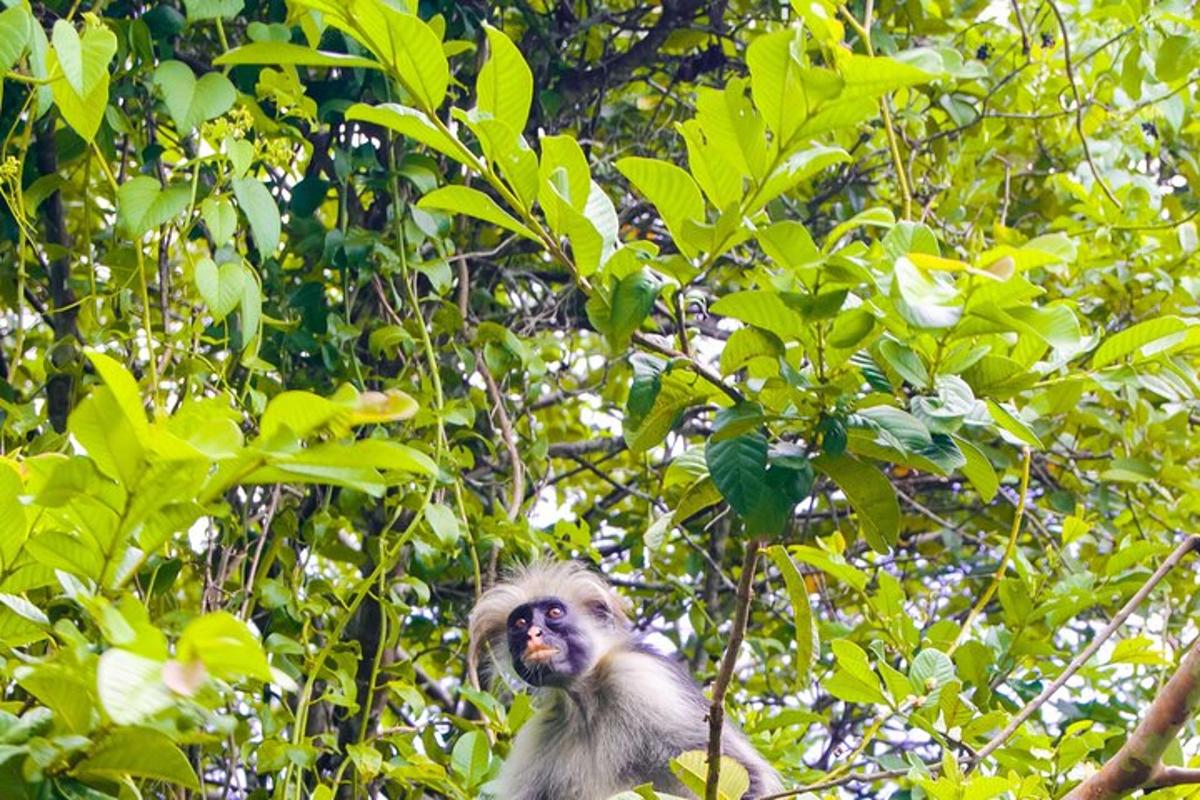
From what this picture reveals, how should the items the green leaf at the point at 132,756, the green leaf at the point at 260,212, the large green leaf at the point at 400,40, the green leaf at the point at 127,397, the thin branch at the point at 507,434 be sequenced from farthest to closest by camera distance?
1. the thin branch at the point at 507,434
2. the green leaf at the point at 260,212
3. the large green leaf at the point at 400,40
4. the green leaf at the point at 132,756
5. the green leaf at the point at 127,397

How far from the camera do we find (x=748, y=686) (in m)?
6.00

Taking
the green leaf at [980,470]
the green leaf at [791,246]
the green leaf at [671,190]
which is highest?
the green leaf at [671,190]

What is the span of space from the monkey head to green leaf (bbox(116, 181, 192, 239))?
1808 millimetres

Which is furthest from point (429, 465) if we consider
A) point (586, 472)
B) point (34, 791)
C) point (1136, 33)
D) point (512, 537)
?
point (586, 472)

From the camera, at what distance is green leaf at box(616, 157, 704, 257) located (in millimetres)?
1808

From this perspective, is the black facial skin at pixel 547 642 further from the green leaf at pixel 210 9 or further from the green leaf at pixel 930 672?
the green leaf at pixel 210 9

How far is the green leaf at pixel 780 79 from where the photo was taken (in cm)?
159

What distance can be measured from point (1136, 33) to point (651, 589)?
8.78 feet

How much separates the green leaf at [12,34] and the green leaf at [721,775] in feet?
5.06

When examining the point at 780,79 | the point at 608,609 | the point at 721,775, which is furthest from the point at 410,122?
the point at 608,609

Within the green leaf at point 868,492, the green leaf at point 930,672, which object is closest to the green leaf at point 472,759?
the green leaf at point 930,672

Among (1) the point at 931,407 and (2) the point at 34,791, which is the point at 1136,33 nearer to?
(1) the point at 931,407

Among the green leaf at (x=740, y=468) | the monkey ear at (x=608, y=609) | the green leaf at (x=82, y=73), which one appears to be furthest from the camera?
the monkey ear at (x=608, y=609)

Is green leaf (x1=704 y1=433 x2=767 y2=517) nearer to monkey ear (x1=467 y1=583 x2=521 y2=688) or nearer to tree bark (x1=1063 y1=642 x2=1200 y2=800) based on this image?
tree bark (x1=1063 y1=642 x2=1200 y2=800)
